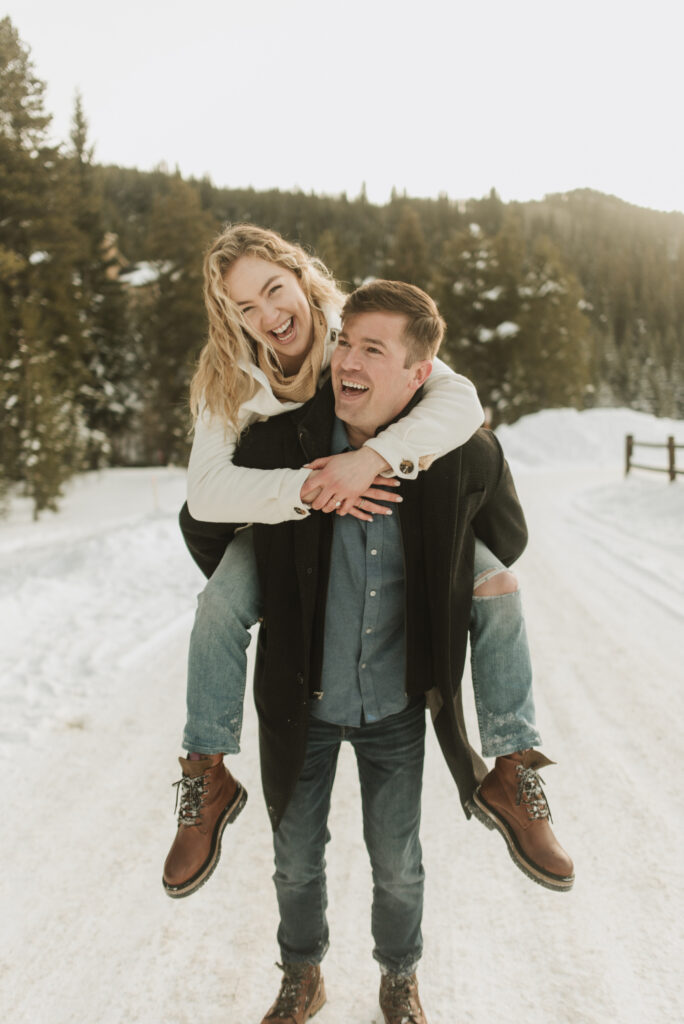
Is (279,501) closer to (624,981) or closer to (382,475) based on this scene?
(382,475)

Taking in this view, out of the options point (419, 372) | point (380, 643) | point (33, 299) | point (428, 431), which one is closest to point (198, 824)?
point (380, 643)

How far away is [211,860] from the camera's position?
1.96 m

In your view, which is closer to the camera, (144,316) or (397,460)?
(397,460)

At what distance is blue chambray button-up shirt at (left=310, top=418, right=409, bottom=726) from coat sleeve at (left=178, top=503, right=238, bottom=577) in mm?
364

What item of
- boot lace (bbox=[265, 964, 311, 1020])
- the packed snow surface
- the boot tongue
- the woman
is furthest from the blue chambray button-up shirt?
the packed snow surface

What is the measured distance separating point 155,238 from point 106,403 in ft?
22.6

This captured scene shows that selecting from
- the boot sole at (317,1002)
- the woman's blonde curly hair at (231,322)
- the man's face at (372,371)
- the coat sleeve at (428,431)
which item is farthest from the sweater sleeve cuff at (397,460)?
the boot sole at (317,1002)

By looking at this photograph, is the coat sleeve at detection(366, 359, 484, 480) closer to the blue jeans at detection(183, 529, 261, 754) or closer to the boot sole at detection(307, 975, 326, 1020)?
the blue jeans at detection(183, 529, 261, 754)

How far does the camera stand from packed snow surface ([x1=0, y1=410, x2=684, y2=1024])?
7.65 feet

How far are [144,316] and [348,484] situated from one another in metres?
28.4

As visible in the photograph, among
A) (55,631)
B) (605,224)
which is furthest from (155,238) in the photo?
(605,224)

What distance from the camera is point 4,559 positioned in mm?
11727

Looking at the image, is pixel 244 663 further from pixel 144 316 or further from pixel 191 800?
pixel 144 316

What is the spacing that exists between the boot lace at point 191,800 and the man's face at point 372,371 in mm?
1137
